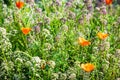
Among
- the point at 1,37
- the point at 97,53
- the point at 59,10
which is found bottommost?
the point at 97,53

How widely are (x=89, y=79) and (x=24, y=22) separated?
4.06 ft

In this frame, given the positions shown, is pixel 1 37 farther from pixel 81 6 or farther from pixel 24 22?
pixel 81 6

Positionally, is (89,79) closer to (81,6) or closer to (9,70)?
(9,70)

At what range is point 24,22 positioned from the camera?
4301 mm

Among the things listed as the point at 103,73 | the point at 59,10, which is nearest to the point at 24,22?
the point at 59,10

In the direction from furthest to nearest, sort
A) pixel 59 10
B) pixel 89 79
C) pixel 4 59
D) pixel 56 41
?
pixel 59 10
pixel 56 41
pixel 4 59
pixel 89 79

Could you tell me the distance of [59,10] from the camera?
463 cm

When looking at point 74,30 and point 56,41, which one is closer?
point 56,41

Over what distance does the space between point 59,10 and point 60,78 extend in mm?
1366

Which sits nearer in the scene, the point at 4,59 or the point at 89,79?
the point at 89,79

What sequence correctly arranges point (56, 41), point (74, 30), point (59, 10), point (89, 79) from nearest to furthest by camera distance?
point (89, 79) < point (56, 41) < point (74, 30) < point (59, 10)

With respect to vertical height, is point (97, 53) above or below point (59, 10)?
below

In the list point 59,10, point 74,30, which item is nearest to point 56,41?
point 74,30

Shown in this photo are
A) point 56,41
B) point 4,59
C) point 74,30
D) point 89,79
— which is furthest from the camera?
point 74,30
